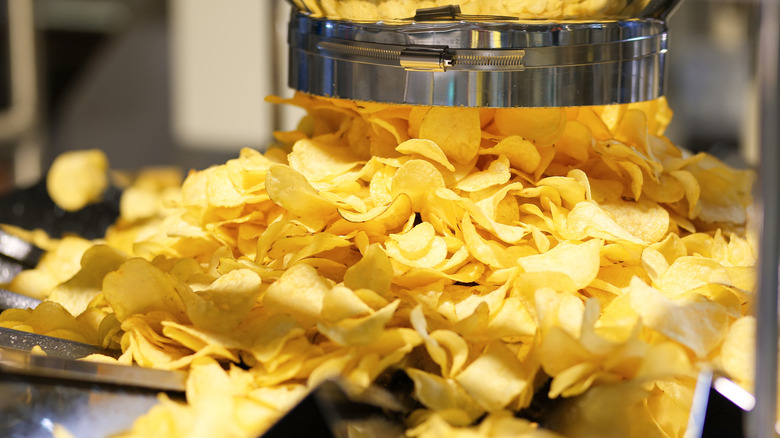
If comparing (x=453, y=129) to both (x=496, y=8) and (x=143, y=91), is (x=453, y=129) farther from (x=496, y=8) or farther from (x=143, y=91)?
(x=143, y=91)

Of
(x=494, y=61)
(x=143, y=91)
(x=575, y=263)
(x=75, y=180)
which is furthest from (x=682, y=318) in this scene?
(x=143, y=91)

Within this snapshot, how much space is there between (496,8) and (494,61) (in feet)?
0.09

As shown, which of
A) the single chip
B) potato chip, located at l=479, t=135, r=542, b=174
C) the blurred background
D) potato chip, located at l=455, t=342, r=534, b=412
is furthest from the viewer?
the blurred background

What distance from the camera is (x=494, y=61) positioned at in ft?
1.45

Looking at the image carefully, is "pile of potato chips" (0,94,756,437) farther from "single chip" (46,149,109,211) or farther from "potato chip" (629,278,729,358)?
"single chip" (46,149,109,211)

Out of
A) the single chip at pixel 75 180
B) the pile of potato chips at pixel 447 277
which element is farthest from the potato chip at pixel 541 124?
the single chip at pixel 75 180

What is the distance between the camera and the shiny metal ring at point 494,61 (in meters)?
0.44

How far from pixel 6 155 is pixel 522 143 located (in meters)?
2.24

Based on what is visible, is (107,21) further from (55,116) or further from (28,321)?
(28,321)

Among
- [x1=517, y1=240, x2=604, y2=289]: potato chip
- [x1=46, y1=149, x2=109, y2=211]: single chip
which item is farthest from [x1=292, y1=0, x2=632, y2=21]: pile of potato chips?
[x1=46, y1=149, x2=109, y2=211]: single chip

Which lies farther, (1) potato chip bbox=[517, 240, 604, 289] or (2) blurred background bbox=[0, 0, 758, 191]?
(2) blurred background bbox=[0, 0, 758, 191]

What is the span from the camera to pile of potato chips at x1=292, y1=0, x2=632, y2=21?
17.3 inches

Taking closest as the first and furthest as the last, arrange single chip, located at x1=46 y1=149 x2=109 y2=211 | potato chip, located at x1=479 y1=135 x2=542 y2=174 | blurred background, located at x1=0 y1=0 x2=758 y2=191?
potato chip, located at x1=479 y1=135 x2=542 y2=174
single chip, located at x1=46 y1=149 x2=109 y2=211
blurred background, located at x1=0 y1=0 x2=758 y2=191

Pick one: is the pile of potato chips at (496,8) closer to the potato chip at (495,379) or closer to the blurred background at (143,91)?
the potato chip at (495,379)
